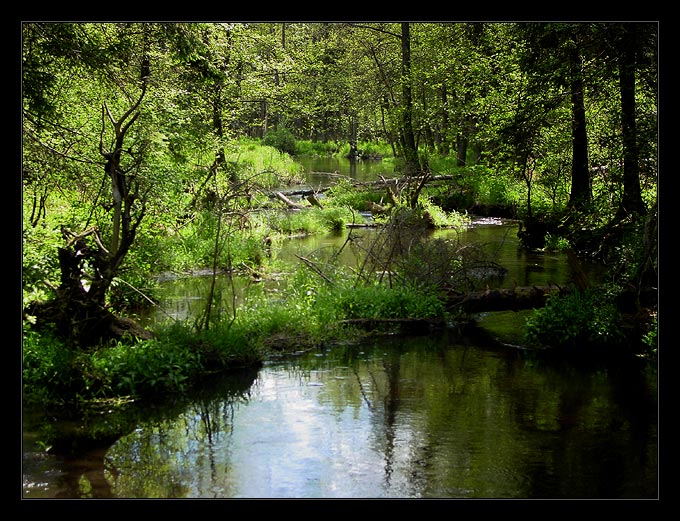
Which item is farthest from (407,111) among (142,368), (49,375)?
(49,375)

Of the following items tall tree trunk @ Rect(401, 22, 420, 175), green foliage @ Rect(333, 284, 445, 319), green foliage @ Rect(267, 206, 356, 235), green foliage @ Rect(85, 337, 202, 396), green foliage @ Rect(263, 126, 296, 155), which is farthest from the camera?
green foliage @ Rect(263, 126, 296, 155)

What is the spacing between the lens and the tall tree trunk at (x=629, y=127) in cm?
1317

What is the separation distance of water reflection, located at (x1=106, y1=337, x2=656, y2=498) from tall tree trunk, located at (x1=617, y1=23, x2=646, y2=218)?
5.54 metres

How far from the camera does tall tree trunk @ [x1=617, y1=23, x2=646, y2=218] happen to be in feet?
43.2

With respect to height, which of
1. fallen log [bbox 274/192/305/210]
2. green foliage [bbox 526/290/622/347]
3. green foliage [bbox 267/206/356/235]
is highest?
fallen log [bbox 274/192/305/210]

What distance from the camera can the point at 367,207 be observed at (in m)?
27.8

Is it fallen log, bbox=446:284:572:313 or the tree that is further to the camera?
fallen log, bbox=446:284:572:313

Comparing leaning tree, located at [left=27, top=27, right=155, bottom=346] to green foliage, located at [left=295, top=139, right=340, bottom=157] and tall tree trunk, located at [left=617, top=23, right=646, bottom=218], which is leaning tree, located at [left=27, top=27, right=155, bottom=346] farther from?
green foliage, located at [left=295, top=139, right=340, bottom=157]

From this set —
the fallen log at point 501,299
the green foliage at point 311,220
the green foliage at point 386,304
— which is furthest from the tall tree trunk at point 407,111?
the green foliage at point 386,304

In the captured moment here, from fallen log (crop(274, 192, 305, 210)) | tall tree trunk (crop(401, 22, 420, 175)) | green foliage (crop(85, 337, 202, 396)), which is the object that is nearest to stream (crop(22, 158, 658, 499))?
green foliage (crop(85, 337, 202, 396))

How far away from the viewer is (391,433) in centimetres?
851

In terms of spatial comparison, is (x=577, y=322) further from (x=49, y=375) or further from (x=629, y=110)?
(x=49, y=375)

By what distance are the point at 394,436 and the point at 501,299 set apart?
19.0 ft
